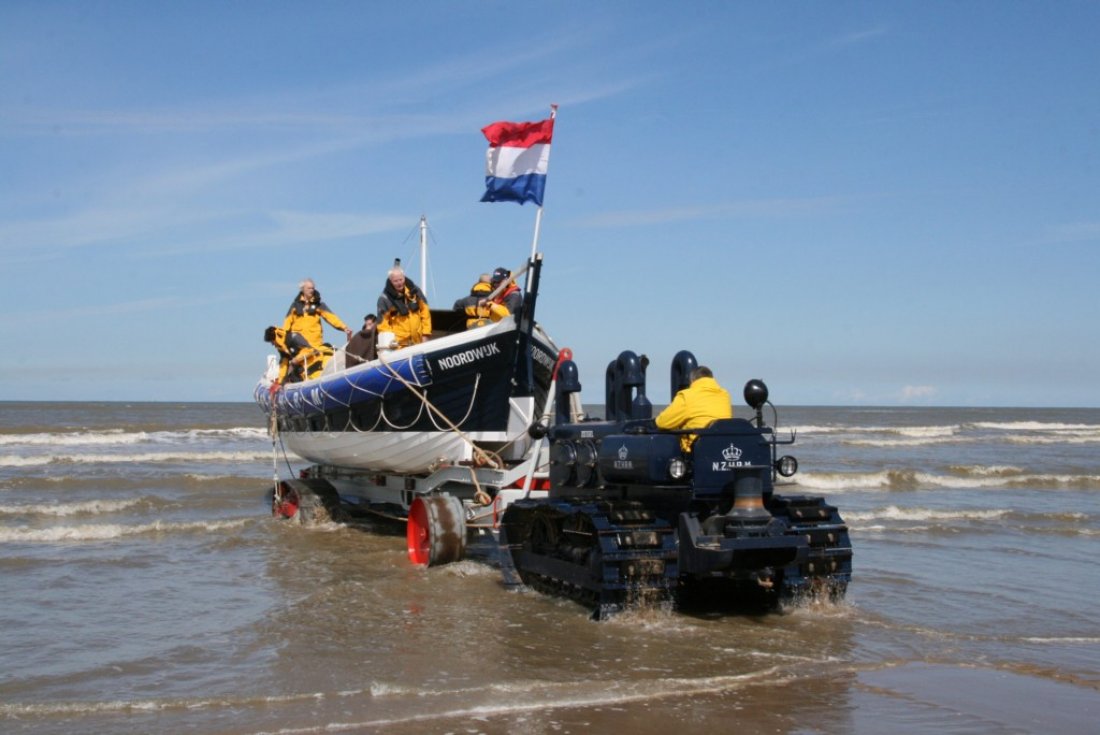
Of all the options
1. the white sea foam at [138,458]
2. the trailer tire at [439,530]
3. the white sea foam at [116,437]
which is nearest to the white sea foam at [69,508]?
the trailer tire at [439,530]

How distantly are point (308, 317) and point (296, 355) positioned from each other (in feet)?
1.84

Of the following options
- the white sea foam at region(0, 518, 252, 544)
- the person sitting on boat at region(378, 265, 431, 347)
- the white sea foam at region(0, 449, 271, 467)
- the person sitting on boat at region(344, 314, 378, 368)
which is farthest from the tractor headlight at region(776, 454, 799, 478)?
the white sea foam at region(0, 449, 271, 467)

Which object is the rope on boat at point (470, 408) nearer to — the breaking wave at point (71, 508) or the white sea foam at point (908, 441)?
the breaking wave at point (71, 508)

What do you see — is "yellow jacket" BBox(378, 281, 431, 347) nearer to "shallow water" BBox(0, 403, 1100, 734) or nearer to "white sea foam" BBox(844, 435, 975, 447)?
"shallow water" BBox(0, 403, 1100, 734)

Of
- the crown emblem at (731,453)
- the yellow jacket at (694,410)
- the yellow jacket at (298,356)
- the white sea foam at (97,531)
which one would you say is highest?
the yellow jacket at (298,356)

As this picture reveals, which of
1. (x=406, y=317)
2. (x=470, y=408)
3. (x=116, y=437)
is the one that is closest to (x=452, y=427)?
(x=470, y=408)

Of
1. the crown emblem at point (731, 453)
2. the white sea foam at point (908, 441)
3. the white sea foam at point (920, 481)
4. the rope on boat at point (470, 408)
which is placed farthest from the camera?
the white sea foam at point (908, 441)

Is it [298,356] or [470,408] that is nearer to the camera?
[470,408]

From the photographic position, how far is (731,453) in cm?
783

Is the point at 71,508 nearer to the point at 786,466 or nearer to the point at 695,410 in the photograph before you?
the point at 695,410

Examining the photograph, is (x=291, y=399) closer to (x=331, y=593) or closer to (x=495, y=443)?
(x=495, y=443)

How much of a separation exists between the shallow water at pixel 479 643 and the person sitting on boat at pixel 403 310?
255cm

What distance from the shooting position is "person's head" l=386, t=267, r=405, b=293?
491 inches

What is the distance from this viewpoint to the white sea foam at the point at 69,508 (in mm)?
15672
